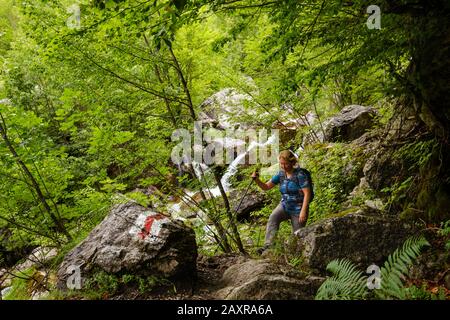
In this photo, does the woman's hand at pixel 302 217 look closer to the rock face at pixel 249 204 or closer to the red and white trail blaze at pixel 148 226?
the red and white trail blaze at pixel 148 226

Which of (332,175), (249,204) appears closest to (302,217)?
(332,175)

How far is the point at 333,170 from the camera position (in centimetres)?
804

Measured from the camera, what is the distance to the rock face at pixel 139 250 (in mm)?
4387

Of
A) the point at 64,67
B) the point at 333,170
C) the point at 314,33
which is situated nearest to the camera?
the point at 314,33

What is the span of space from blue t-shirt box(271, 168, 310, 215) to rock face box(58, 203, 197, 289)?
6.06 ft

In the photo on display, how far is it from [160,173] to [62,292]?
2441mm

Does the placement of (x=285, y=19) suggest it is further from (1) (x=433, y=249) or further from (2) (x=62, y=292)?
(2) (x=62, y=292)

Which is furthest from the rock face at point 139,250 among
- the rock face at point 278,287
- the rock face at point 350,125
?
the rock face at point 350,125

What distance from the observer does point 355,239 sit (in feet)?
13.5

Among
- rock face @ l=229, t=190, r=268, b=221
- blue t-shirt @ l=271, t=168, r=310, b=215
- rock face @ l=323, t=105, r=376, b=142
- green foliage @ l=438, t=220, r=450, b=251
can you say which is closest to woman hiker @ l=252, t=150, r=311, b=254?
blue t-shirt @ l=271, t=168, r=310, b=215

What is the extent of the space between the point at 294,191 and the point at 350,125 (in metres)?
5.84

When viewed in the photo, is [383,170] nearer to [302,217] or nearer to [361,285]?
[302,217]

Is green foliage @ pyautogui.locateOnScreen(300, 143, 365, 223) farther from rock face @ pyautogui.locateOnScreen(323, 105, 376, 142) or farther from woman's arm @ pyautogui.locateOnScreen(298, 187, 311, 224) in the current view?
rock face @ pyautogui.locateOnScreen(323, 105, 376, 142)
